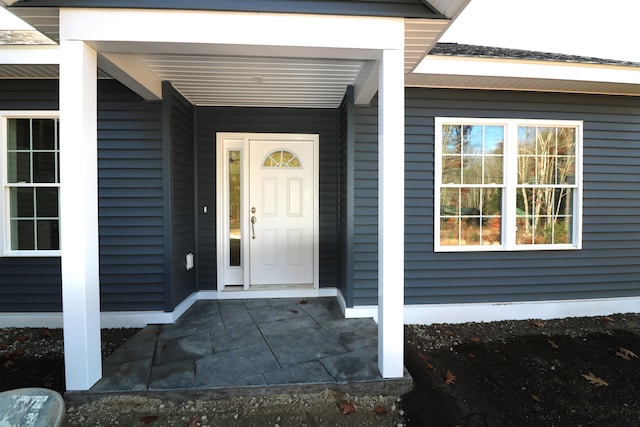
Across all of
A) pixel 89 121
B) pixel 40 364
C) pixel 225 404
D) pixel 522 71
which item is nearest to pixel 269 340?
pixel 225 404

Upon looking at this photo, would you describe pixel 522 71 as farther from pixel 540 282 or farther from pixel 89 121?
pixel 89 121

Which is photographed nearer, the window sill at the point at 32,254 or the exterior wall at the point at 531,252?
the window sill at the point at 32,254

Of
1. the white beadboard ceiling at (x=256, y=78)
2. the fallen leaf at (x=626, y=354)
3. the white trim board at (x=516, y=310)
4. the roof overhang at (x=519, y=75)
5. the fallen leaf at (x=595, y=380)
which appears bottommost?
the fallen leaf at (x=595, y=380)

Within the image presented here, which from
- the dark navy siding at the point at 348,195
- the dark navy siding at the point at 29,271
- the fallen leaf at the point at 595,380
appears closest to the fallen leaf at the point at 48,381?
the dark navy siding at the point at 29,271

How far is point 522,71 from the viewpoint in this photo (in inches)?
129

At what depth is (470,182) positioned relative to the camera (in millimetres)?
3727

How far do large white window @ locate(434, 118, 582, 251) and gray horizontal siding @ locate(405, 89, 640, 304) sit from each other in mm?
106

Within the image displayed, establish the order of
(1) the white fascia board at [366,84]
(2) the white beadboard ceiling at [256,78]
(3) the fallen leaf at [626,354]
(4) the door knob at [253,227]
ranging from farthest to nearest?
(4) the door knob at [253,227] < (3) the fallen leaf at [626,354] < (2) the white beadboard ceiling at [256,78] < (1) the white fascia board at [366,84]

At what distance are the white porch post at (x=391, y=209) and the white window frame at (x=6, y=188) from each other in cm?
357

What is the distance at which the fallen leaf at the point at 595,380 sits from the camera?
8.29 feet

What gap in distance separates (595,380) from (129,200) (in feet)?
15.8

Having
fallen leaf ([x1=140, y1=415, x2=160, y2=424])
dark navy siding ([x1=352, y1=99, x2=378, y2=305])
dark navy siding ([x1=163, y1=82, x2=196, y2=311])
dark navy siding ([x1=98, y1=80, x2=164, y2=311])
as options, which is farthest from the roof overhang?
fallen leaf ([x1=140, y1=415, x2=160, y2=424])

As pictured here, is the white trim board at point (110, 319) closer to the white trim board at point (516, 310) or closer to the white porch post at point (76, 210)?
the white porch post at point (76, 210)

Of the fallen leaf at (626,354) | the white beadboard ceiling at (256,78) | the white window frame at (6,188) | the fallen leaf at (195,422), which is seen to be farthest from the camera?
the white window frame at (6,188)
